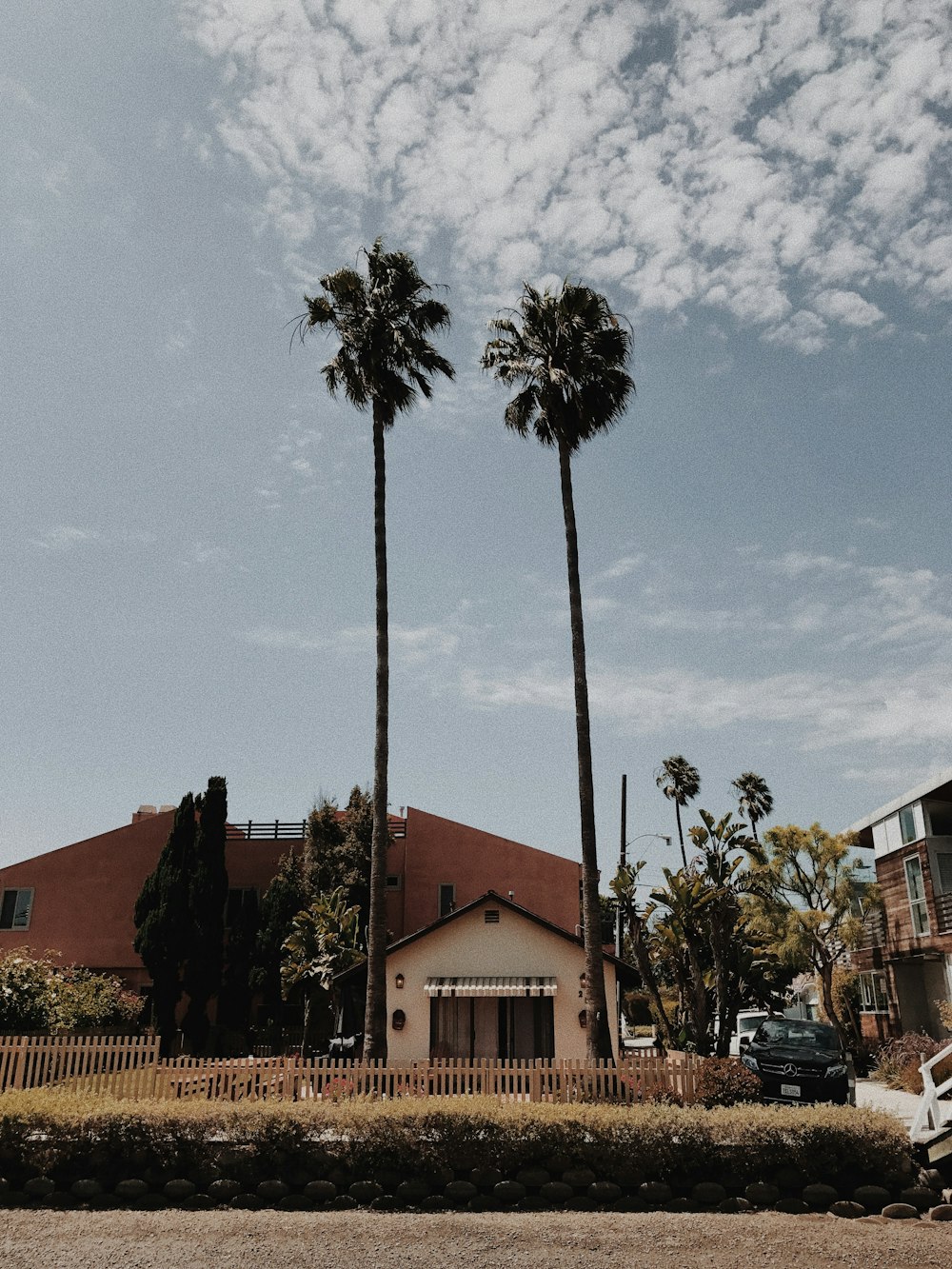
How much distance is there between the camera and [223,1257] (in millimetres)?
10953

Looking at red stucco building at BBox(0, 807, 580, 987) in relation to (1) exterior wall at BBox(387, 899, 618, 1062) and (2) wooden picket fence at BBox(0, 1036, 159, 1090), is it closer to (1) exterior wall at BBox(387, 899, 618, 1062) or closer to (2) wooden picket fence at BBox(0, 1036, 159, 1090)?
(1) exterior wall at BBox(387, 899, 618, 1062)

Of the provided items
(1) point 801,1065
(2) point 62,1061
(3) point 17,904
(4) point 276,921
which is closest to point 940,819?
(1) point 801,1065

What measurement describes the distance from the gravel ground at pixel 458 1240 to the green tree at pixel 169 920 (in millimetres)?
23471

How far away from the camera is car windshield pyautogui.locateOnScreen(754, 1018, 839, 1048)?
22.3 metres

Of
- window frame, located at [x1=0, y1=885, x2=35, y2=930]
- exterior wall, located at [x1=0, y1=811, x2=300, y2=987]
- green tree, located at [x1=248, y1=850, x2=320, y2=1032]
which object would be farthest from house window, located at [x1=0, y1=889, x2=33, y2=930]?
green tree, located at [x1=248, y1=850, x2=320, y2=1032]

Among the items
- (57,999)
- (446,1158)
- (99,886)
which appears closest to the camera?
(446,1158)

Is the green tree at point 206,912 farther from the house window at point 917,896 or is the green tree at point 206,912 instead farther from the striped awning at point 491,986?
the house window at point 917,896

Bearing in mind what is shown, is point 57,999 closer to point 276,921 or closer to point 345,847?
point 276,921

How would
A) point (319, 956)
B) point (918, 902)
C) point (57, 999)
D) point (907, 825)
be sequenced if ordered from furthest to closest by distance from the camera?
point (319, 956) → point (907, 825) → point (918, 902) → point (57, 999)

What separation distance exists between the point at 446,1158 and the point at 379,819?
9.60 meters

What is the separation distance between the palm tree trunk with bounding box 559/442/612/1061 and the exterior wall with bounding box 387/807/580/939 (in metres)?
19.2

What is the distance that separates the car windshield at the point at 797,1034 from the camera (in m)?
22.3

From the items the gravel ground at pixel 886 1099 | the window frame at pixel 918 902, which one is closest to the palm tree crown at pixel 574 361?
the gravel ground at pixel 886 1099

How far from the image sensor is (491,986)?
24406mm
